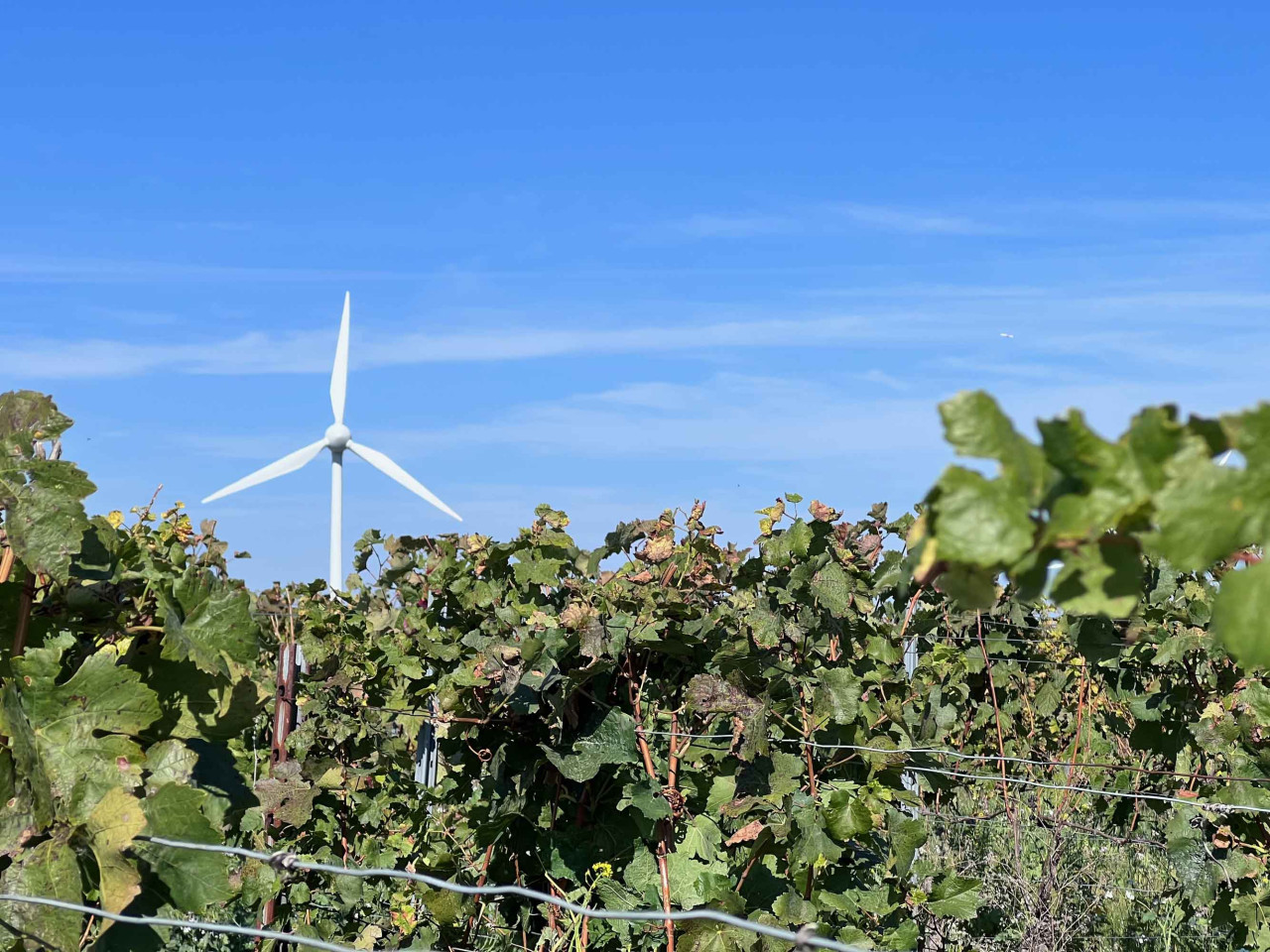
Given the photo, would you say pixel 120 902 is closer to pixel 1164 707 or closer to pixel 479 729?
pixel 479 729

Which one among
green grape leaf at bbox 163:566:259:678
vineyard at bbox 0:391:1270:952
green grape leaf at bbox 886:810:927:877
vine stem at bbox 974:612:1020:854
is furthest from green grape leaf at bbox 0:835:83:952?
vine stem at bbox 974:612:1020:854

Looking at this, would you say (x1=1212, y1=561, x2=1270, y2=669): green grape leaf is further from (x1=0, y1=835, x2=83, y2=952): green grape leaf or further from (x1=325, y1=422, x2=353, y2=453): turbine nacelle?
(x1=325, y1=422, x2=353, y2=453): turbine nacelle

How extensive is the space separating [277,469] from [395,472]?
1.26m

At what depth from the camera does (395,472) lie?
13148 mm

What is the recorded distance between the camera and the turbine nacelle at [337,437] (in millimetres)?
15055

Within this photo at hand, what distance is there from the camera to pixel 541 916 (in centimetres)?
412

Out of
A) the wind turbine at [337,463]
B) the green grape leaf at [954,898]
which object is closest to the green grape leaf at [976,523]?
the green grape leaf at [954,898]

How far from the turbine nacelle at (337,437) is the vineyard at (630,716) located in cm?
913

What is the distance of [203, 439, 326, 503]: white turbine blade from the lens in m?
13.0

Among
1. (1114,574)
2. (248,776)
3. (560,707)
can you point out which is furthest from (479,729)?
(248,776)

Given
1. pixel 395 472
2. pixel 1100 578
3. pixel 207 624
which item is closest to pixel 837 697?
pixel 207 624

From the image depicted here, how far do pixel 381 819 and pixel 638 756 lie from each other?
75.8 inches

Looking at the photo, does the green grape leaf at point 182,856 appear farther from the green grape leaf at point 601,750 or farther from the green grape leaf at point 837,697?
the green grape leaf at point 837,697

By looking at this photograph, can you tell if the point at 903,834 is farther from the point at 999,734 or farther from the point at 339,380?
the point at 339,380
